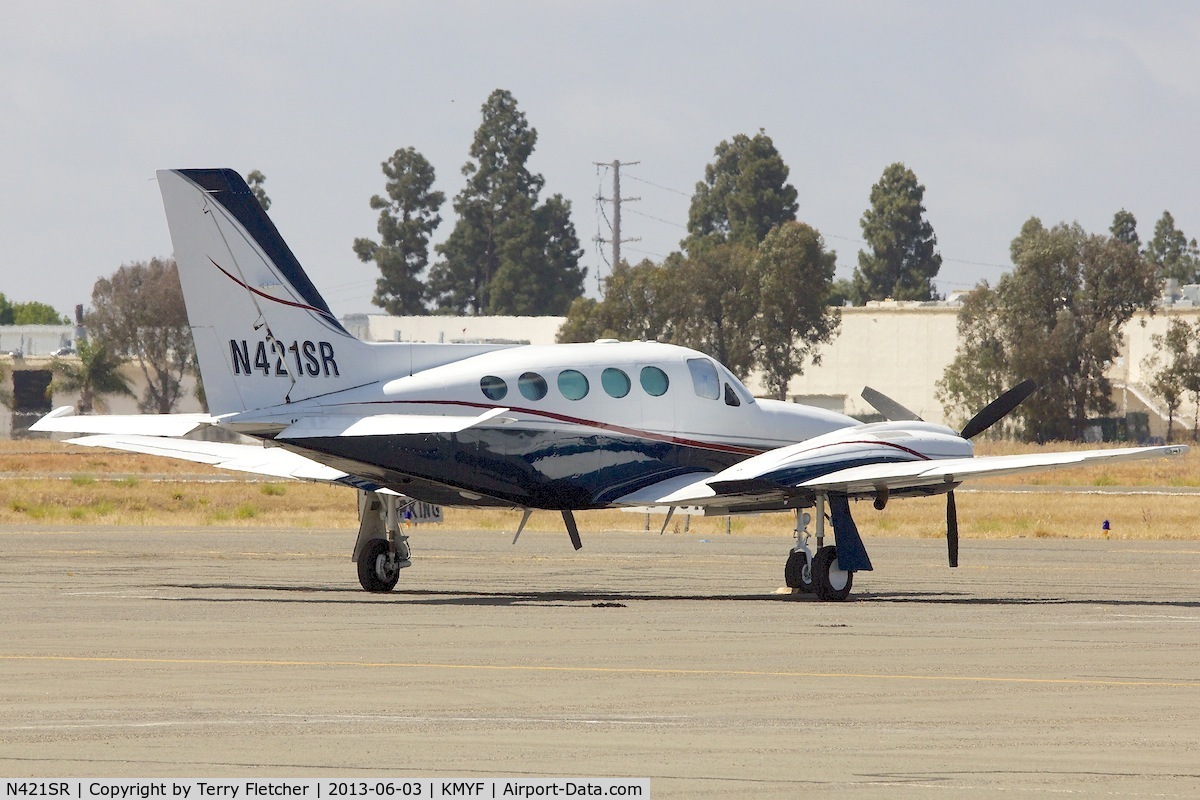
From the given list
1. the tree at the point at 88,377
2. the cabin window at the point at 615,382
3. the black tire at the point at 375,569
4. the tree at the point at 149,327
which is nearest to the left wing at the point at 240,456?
the black tire at the point at 375,569

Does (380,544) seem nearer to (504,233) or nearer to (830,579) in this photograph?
(830,579)

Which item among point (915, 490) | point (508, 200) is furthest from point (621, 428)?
point (508, 200)

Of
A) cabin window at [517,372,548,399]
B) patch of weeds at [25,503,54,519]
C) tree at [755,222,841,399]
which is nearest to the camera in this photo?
cabin window at [517,372,548,399]

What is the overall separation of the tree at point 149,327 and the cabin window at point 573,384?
11392cm

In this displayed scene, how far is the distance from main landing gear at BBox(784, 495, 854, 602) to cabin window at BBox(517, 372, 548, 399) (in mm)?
4221

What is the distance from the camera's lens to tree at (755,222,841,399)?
4552 inches

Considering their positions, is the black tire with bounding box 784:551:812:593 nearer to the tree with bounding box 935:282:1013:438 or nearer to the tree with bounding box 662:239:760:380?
the tree with bounding box 935:282:1013:438

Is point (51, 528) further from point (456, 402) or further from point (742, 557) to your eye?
point (456, 402)

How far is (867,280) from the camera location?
16725 cm

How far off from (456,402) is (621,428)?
2.65m

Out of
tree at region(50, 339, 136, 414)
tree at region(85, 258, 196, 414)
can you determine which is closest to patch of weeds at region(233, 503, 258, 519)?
tree at region(50, 339, 136, 414)

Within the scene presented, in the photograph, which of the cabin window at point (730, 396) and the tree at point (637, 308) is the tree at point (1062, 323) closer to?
the tree at point (637, 308)

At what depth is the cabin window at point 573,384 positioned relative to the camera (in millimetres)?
24630

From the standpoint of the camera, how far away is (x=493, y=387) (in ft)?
78.7
